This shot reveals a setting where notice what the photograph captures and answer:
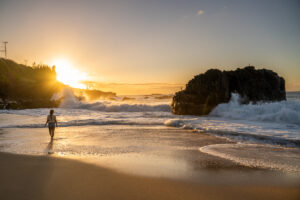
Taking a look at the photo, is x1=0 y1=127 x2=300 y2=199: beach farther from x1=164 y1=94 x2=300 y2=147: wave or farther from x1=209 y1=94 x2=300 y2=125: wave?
x1=209 y1=94 x2=300 y2=125: wave

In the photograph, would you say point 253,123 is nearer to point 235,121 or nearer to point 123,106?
point 235,121

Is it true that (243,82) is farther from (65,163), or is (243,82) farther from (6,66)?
(6,66)

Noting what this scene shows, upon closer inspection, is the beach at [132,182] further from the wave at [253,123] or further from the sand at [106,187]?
the wave at [253,123]

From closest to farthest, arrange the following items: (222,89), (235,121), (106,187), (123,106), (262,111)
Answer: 1. (106,187)
2. (235,121)
3. (262,111)
4. (222,89)
5. (123,106)

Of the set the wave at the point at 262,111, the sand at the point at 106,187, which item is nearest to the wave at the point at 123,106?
the wave at the point at 262,111

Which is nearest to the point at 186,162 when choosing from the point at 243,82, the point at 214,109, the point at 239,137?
the point at 239,137

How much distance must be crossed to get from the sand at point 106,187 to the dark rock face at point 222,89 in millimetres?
16965

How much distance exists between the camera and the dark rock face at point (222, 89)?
2097 centimetres

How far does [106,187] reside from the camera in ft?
12.7

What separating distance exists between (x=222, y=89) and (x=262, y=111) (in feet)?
17.7

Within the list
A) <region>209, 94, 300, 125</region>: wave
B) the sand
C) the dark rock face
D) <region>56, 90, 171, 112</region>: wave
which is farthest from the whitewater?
<region>56, 90, 171, 112</region>: wave

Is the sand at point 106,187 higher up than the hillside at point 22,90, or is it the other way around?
the hillside at point 22,90

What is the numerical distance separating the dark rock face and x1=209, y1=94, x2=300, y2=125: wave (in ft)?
2.94

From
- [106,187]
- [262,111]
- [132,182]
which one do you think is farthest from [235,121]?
[106,187]
